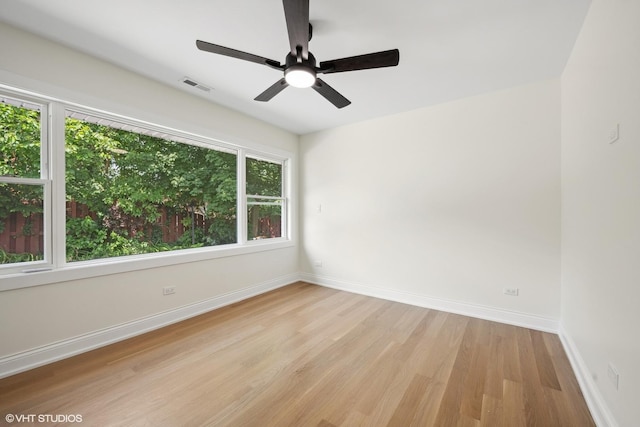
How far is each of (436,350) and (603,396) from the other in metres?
1.04

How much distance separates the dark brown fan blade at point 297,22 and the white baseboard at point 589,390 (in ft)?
9.09

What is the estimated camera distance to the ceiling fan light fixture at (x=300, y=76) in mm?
1818

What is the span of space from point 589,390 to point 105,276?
393cm

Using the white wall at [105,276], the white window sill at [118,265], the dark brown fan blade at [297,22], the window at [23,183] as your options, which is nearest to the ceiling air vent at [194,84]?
the white wall at [105,276]

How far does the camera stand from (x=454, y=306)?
126 inches

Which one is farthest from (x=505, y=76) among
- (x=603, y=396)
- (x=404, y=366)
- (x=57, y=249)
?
(x=57, y=249)

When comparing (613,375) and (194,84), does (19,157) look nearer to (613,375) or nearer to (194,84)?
(194,84)

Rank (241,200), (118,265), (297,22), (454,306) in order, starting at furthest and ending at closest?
(241,200) → (454,306) → (118,265) → (297,22)

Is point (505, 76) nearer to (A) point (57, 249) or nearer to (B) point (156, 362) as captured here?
(B) point (156, 362)

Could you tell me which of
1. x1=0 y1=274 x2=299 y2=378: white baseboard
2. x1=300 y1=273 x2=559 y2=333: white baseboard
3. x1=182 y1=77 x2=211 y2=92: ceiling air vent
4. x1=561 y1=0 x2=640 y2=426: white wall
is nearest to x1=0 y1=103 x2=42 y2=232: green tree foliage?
x1=0 y1=274 x2=299 y2=378: white baseboard

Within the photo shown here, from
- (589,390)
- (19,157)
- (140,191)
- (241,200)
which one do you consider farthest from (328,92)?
(589,390)

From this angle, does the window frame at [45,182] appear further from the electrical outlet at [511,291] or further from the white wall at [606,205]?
the electrical outlet at [511,291]

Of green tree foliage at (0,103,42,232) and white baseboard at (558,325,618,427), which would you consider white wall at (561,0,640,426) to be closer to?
white baseboard at (558,325,618,427)

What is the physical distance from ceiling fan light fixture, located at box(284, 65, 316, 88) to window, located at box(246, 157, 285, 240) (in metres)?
2.21
